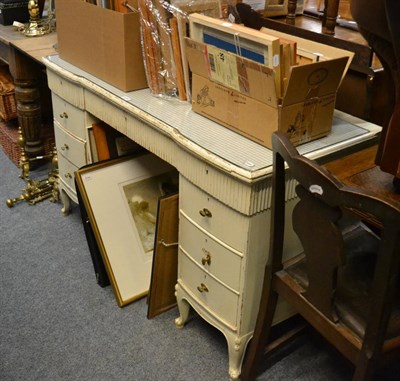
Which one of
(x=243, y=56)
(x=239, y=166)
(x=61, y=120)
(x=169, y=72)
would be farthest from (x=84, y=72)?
(x=239, y=166)

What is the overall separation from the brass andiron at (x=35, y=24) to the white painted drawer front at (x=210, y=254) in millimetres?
1537

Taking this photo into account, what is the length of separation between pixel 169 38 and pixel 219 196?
1.92 feet

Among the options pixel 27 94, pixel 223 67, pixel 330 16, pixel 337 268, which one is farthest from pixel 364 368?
pixel 27 94

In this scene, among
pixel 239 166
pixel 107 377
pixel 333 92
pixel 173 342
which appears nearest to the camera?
pixel 239 166

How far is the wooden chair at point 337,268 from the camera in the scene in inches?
39.5

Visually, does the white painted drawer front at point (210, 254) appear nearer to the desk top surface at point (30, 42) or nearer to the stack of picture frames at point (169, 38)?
the stack of picture frames at point (169, 38)

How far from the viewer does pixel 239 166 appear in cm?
131

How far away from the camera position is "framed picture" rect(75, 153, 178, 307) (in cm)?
194

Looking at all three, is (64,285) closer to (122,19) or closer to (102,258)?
(102,258)

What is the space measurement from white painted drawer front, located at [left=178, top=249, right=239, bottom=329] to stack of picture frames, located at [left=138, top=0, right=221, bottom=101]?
0.56m

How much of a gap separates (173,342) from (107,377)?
10.1 inches

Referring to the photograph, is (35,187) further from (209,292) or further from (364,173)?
(364,173)

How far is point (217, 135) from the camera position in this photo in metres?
1.49

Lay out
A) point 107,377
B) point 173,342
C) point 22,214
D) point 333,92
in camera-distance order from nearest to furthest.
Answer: point 333,92
point 107,377
point 173,342
point 22,214
